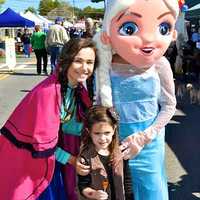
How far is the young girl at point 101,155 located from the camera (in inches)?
112

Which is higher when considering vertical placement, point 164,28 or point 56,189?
point 164,28

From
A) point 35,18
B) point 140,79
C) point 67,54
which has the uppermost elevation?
point 35,18

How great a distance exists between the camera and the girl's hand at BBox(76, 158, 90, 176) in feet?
9.35

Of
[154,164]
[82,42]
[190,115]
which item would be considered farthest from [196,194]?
[190,115]

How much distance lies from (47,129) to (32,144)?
0.42 ft

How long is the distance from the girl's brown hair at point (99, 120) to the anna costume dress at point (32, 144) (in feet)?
0.52

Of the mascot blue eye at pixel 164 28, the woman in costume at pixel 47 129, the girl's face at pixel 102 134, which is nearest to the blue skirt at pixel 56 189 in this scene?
the woman in costume at pixel 47 129

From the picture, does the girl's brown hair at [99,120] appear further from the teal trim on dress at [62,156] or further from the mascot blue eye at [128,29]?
the mascot blue eye at [128,29]

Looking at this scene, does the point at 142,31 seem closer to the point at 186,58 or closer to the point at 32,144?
the point at 32,144

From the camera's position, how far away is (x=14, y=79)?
14.5 m

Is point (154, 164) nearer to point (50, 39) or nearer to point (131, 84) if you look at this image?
point (131, 84)

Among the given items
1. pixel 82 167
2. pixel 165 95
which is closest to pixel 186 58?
pixel 165 95

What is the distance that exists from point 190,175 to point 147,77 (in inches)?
105

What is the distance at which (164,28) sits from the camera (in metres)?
2.97
